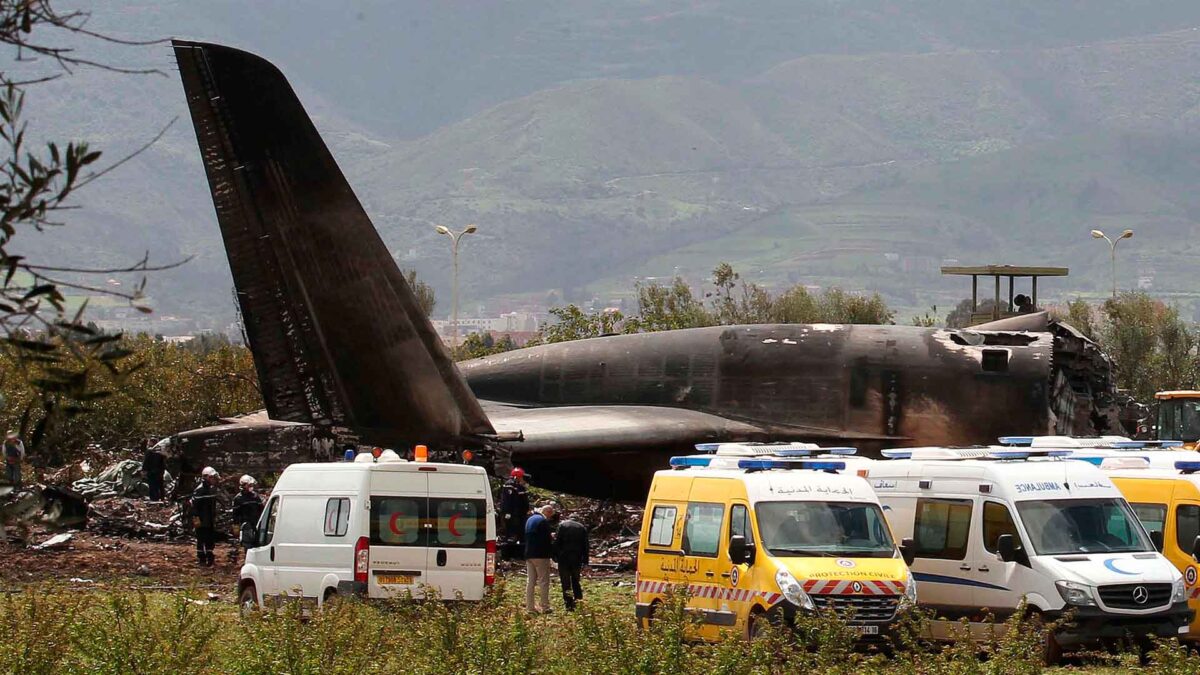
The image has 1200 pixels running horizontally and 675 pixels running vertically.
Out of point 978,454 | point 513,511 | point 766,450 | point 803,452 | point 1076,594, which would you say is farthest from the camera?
point 513,511

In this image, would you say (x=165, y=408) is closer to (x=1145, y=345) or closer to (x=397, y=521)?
(x=397, y=521)

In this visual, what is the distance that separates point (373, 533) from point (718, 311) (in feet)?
331

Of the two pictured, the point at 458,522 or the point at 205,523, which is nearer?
the point at 458,522

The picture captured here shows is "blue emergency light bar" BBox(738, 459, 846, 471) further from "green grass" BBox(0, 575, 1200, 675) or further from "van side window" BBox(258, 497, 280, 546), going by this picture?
"van side window" BBox(258, 497, 280, 546)

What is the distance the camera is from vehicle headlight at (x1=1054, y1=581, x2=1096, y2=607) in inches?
744

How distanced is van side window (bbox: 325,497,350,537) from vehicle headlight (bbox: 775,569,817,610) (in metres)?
5.83

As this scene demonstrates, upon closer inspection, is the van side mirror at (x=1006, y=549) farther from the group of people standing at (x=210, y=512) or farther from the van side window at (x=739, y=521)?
the group of people standing at (x=210, y=512)

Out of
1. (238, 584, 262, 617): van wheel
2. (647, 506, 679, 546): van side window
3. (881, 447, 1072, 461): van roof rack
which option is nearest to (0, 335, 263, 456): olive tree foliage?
(238, 584, 262, 617): van wheel

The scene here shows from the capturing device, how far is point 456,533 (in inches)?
860

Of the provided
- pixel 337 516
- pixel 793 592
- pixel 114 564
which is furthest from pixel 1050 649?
pixel 114 564

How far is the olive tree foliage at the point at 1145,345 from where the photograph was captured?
256ft

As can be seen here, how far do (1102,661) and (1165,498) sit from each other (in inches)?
152

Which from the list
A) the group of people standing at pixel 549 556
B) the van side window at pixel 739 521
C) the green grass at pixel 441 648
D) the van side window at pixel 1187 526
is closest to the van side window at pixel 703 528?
the van side window at pixel 739 521

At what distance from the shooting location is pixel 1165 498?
854 inches
